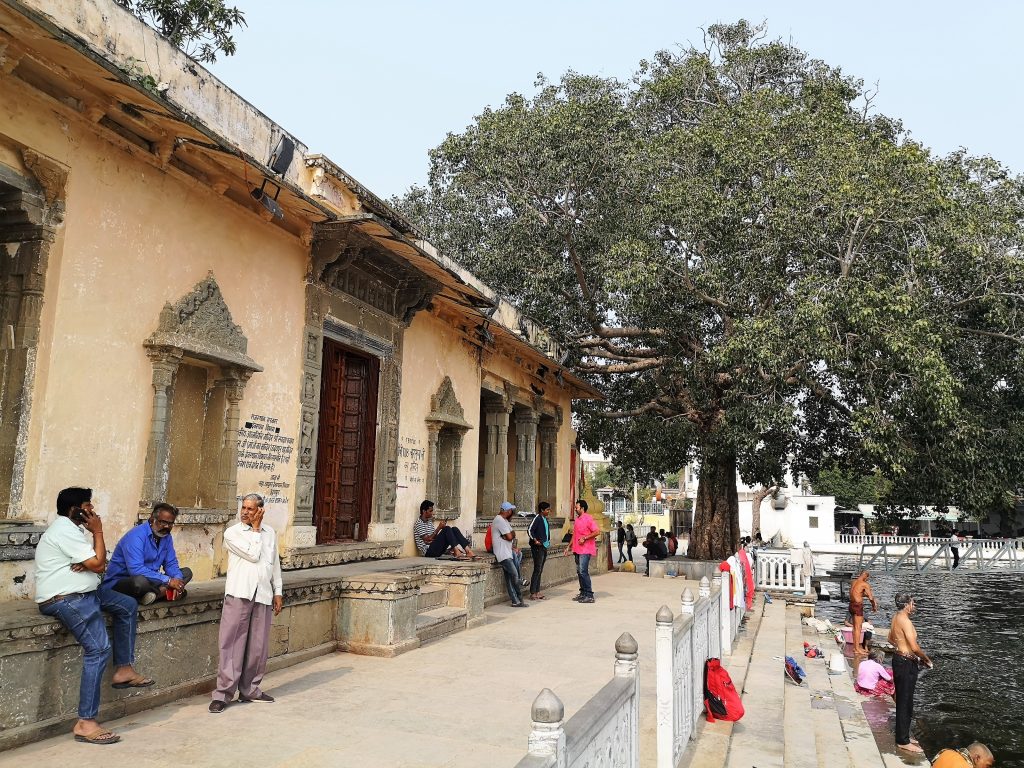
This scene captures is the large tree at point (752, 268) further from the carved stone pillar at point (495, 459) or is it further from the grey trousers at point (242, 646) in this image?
the grey trousers at point (242, 646)

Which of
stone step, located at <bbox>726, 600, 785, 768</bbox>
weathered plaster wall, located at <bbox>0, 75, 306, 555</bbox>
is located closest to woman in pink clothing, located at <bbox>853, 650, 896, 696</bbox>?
stone step, located at <bbox>726, 600, 785, 768</bbox>

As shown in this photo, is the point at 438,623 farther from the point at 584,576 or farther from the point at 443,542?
the point at 584,576

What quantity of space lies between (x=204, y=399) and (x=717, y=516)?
1427 cm

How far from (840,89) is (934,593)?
53.8 feet

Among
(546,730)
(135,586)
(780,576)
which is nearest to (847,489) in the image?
(780,576)

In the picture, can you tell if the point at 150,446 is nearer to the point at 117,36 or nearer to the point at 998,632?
the point at 117,36

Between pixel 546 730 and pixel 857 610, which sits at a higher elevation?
pixel 546 730

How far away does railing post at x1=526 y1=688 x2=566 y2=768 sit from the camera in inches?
85.0

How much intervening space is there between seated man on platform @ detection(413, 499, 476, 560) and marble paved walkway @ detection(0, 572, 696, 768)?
2041 millimetres

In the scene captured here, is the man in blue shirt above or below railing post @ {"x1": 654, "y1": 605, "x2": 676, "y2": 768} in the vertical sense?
above

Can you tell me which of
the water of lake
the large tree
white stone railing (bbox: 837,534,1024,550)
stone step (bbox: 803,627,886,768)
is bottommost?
the water of lake

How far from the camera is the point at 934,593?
24609 mm

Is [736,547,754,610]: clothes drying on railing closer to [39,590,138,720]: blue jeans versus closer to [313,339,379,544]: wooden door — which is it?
[313,339,379,544]: wooden door

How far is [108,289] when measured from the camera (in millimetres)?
5684
